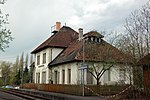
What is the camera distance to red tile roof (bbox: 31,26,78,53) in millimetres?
44138

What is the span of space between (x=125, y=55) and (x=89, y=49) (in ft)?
37.7

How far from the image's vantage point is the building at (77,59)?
25312mm

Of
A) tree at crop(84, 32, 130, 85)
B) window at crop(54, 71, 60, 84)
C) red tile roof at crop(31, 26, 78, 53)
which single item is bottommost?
window at crop(54, 71, 60, 84)

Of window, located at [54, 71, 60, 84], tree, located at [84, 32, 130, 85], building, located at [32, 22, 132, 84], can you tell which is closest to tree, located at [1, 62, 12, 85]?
building, located at [32, 22, 132, 84]

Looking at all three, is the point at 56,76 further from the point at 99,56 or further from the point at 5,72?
the point at 5,72

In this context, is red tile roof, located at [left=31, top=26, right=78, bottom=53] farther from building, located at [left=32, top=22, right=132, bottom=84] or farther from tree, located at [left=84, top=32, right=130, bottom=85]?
tree, located at [left=84, top=32, right=130, bottom=85]

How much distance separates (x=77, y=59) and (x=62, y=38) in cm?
1326

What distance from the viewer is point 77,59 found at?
33656 millimetres

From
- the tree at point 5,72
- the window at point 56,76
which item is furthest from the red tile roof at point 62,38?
the tree at point 5,72

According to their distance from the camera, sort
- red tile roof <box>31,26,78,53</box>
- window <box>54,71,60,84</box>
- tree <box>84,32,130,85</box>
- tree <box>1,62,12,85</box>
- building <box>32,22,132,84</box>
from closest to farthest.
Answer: building <box>32,22,132,84</box>
tree <box>84,32,130,85</box>
window <box>54,71,60,84</box>
red tile roof <box>31,26,78,53</box>
tree <box>1,62,12,85</box>

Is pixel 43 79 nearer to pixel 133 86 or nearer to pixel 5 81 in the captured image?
pixel 133 86

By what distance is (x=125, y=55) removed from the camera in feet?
65.2

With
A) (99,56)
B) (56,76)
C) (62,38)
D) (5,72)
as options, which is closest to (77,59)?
(99,56)

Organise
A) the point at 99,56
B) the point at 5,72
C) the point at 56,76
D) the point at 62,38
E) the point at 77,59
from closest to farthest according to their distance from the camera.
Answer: the point at 99,56
the point at 77,59
the point at 56,76
the point at 62,38
the point at 5,72
